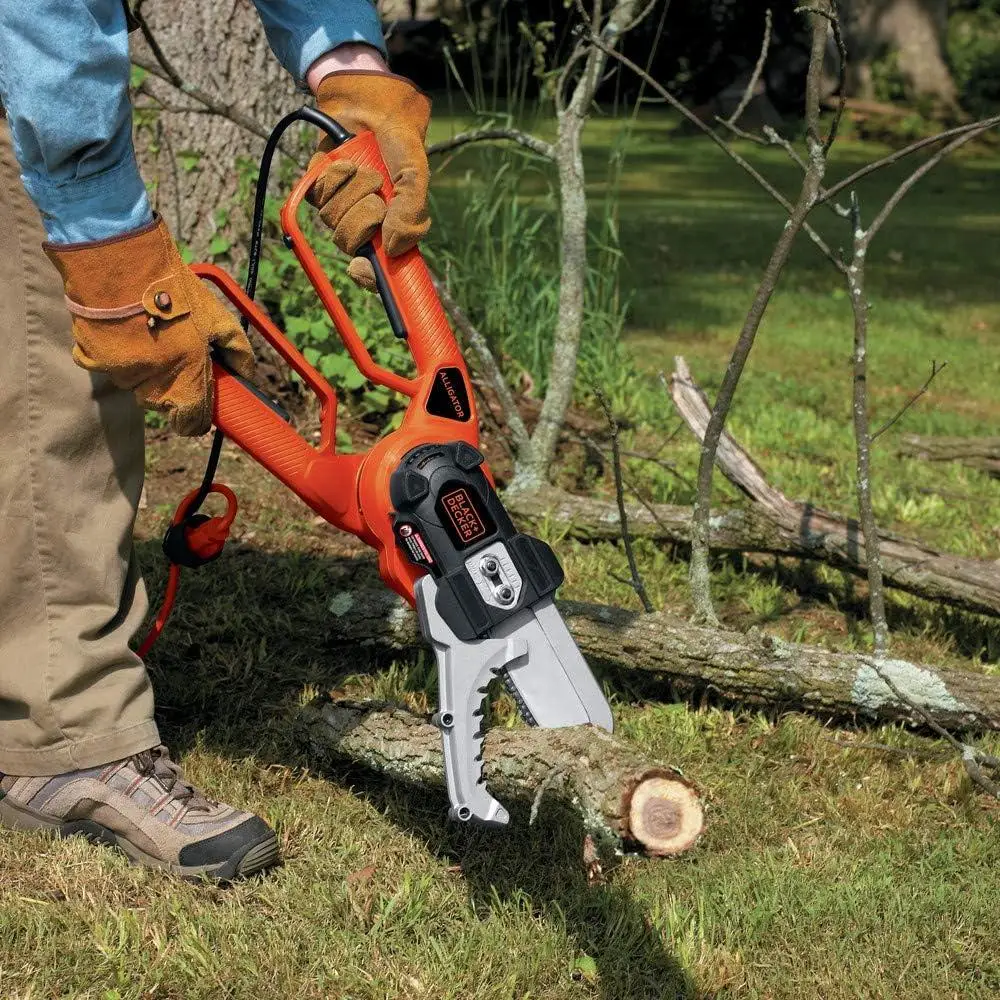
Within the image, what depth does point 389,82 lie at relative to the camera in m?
2.47

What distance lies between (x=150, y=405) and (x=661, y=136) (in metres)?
15.4

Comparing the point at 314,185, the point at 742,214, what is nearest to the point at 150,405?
the point at 314,185

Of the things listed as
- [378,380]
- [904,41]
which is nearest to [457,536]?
[378,380]

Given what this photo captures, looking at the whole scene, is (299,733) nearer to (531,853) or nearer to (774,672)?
(531,853)

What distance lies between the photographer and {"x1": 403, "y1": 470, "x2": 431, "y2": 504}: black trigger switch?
2.20 m

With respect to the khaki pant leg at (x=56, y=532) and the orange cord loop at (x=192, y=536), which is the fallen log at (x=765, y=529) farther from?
the khaki pant leg at (x=56, y=532)

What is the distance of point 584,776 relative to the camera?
2.14 m

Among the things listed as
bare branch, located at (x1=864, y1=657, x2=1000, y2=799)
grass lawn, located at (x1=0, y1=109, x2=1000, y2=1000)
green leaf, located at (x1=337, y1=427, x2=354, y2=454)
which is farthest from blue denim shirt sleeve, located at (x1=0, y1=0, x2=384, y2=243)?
green leaf, located at (x1=337, y1=427, x2=354, y2=454)

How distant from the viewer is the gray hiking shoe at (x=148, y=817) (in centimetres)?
246

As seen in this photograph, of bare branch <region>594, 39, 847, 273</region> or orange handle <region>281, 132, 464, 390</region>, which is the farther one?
bare branch <region>594, 39, 847, 273</region>

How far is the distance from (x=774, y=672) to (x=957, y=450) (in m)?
2.32

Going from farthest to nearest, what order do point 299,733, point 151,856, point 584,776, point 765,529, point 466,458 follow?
point 765,529 → point 299,733 → point 151,856 → point 466,458 → point 584,776

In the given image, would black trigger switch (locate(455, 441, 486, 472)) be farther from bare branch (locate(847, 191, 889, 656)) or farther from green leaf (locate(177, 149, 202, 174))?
green leaf (locate(177, 149, 202, 174))

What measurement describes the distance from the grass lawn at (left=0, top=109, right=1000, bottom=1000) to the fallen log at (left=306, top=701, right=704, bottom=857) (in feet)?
0.51
